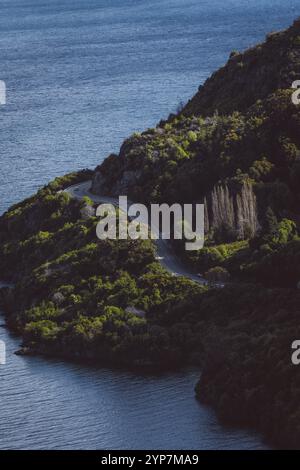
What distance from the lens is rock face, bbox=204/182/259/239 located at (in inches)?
3423

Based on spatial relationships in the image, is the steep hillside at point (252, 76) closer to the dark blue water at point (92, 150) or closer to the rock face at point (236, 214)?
the dark blue water at point (92, 150)

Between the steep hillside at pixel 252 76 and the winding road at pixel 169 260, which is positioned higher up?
the steep hillside at pixel 252 76

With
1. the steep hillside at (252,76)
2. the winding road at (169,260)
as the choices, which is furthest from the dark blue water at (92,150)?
the steep hillside at (252,76)

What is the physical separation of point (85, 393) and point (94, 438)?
7031 mm

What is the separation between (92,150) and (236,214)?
40.3 m

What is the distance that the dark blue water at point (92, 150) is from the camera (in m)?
64.6

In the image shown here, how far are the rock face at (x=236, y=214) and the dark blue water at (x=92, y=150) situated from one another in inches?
602

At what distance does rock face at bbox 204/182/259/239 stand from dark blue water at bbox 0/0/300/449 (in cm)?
1529

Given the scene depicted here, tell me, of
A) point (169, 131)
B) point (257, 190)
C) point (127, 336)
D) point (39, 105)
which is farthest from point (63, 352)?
point (39, 105)

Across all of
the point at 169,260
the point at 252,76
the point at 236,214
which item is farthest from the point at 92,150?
the point at 169,260

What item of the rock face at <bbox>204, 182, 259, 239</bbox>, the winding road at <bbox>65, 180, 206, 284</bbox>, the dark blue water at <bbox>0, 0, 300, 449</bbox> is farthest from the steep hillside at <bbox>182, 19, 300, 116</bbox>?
the rock face at <bbox>204, 182, 259, 239</bbox>

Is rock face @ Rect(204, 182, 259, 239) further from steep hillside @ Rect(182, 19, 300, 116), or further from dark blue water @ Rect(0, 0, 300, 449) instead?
steep hillside @ Rect(182, 19, 300, 116)

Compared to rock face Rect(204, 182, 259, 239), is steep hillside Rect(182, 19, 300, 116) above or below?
above

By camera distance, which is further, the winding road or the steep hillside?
the steep hillside
